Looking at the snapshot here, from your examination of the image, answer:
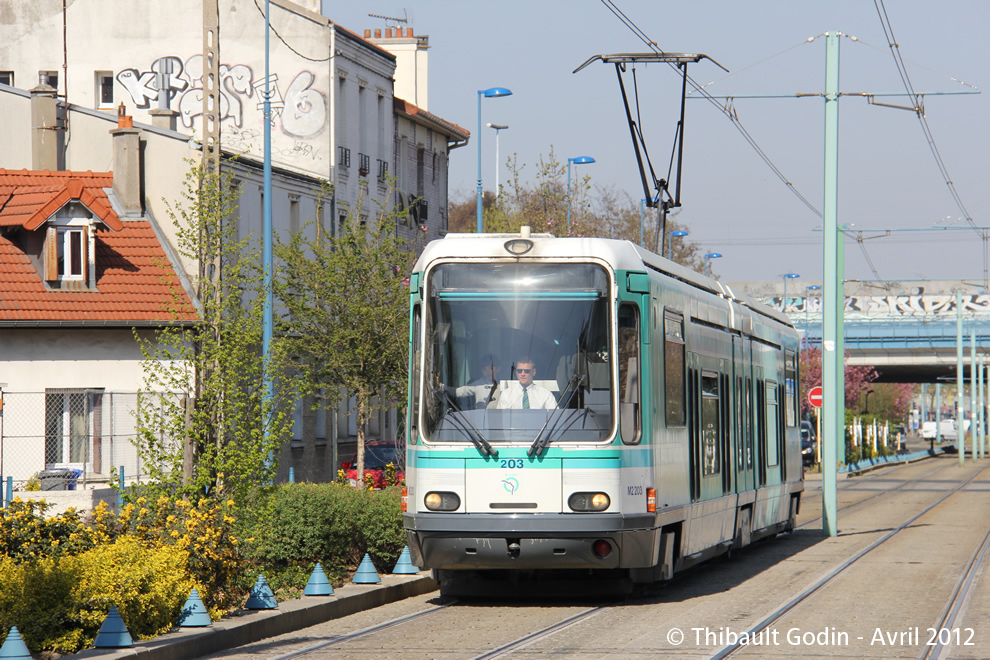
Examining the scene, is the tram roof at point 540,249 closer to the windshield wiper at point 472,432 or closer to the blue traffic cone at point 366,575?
the windshield wiper at point 472,432

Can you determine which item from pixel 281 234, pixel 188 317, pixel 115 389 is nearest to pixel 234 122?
pixel 281 234

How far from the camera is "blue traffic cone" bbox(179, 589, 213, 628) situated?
1046 cm

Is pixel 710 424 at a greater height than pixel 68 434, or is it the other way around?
pixel 710 424

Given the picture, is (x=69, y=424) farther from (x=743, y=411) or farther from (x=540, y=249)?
(x=540, y=249)

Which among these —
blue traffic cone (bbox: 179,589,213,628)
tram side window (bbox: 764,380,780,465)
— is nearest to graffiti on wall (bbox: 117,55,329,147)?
tram side window (bbox: 764,380,780,465)

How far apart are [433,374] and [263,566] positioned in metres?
3.30

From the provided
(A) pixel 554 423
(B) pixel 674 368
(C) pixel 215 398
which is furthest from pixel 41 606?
(B) pixel 674 368

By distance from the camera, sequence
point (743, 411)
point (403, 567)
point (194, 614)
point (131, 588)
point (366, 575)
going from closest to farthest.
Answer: point (131, 588), point (194, 614), point (366, 575), point (403, 567), point (743, 411)

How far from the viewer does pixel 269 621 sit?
11188 mm

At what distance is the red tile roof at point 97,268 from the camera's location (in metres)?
30.2

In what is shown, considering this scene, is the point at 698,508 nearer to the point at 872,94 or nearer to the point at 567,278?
the point at 567,278

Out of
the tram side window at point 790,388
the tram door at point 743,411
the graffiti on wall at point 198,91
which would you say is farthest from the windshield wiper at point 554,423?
the graffiti on wall at point 198,91

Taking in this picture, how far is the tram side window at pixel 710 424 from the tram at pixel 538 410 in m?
1.75

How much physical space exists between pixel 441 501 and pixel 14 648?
16.1 feet
